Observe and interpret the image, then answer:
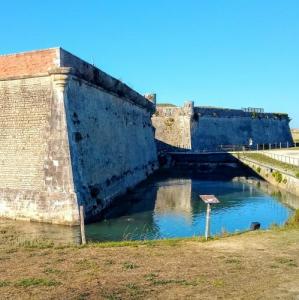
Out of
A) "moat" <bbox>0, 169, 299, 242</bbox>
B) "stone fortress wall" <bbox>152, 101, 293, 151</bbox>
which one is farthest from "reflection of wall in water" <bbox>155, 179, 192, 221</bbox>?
"stone fortress wall" <bbox>152, 101, 293, 151</bbox>

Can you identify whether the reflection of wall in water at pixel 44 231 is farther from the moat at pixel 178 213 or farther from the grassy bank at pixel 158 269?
the grassy bank at pixel 158 269

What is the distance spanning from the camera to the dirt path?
5.94m

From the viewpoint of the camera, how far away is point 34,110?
1456 centimetres

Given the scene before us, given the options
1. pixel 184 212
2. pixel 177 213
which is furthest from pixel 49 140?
pixel 184 212

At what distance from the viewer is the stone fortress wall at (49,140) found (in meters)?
13.7

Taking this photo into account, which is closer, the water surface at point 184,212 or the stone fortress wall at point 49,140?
the water surface at point 184,212

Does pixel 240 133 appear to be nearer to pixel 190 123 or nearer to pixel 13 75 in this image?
pixel 190 123

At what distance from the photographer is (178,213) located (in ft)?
53.6

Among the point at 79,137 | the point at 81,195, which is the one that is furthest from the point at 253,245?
the point at 79,137

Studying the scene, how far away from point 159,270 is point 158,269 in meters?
0.07

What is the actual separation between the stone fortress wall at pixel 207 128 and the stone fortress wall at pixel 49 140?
75.6 ft

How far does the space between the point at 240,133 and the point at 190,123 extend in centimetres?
850

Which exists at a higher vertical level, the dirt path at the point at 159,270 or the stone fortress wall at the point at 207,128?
the stone fortress wall at the point at 207,128

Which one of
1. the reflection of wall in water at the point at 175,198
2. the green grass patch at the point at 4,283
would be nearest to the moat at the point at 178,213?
the reflection of wall in water at the point at 175,198
